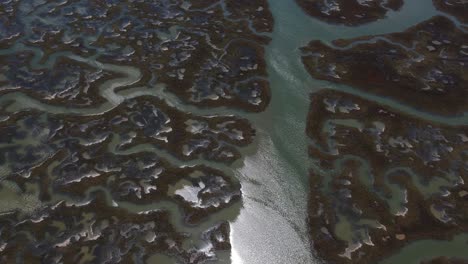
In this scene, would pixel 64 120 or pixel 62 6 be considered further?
pixel 62 6

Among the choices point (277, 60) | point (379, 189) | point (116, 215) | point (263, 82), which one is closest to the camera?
point (116, 215)

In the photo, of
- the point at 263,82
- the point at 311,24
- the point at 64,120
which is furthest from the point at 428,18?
the point at 64,120

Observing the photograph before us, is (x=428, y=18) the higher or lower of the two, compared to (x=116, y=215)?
higher

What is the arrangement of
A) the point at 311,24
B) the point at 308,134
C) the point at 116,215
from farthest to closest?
the point at 311,24 → the point at 308,134 → the point at 116,215

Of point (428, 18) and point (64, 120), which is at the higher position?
point (428, 18)

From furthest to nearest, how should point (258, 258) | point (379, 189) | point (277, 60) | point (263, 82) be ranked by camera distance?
point (277, 60) → point (263, 82) → point (379, 189) → point (258, 258)

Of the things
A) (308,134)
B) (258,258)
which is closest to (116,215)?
(258,258)

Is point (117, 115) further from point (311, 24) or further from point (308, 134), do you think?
point (311, 24)

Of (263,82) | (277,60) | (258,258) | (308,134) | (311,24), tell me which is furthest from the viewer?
(311,24)

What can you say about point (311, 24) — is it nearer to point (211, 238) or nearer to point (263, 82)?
point (263, 82)
